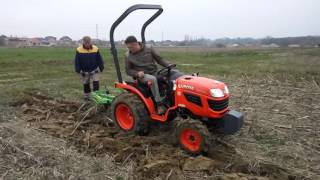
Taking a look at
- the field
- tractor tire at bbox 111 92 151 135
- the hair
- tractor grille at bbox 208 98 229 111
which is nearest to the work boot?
tractor tire at bbox 111 92 151 135

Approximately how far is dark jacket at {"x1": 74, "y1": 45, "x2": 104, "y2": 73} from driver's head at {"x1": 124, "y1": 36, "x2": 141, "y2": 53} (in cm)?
305

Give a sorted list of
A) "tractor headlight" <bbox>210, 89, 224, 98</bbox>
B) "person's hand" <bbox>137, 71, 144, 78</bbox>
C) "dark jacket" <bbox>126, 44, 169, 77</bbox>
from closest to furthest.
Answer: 1. "tractor headlight" <bbox>210, 89, 224, 98</bbox>
2. "person's hand" <bbox>137, 71, 144, 78</bbox>
3. "dark jacket" <bbox>126, 44, 169, 77</bbox>

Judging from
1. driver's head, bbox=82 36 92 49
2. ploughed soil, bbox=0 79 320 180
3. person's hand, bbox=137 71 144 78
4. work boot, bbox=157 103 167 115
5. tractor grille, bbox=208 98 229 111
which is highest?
driver's head, bbox=82 36 92 49

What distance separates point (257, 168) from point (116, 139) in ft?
8.26


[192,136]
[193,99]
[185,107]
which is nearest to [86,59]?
[185,107]

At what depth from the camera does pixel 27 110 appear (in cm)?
909

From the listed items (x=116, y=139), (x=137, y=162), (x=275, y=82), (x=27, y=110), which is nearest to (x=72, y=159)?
(x=137, y=162)

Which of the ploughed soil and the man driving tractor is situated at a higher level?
the man driving tractor

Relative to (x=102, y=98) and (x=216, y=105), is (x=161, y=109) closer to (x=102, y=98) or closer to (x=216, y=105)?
(x=216, y=105)

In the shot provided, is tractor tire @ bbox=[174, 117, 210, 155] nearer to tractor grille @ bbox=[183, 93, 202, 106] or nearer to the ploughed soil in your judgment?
the ploughed soil

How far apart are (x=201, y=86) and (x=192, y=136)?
769 mm

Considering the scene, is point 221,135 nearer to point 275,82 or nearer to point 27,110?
point 27,110

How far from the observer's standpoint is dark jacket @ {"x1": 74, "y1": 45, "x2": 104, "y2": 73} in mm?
9852

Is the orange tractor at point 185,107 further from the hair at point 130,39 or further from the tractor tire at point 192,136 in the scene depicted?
the hair at point 130,39
